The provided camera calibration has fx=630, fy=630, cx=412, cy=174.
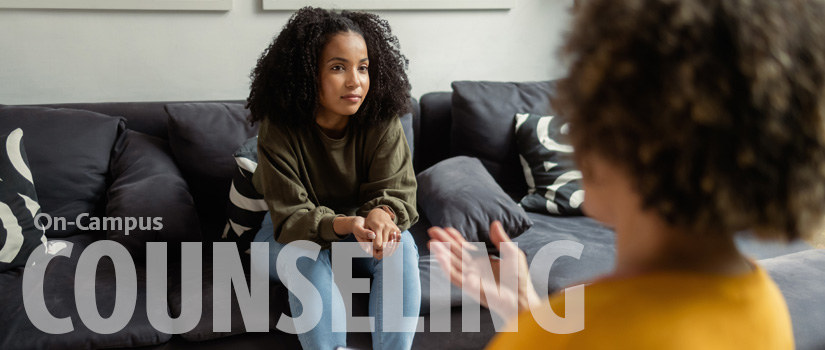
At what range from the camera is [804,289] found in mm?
1689

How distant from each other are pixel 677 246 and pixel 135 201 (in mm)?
1791

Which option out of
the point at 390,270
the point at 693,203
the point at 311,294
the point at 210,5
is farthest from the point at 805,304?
the point at 210,5

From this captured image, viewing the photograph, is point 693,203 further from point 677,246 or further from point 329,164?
point 329,164

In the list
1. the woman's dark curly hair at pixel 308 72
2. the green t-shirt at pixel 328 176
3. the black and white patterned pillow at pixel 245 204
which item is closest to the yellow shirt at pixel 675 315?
the green t-shirt at pixel 328 176

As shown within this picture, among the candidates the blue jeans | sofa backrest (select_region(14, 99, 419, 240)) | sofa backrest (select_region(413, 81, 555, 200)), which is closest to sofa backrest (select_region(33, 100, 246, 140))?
sofa backrest (select_region(14, 99, 419, 240))

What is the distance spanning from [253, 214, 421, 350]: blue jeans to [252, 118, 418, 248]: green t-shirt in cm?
7

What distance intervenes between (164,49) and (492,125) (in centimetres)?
133

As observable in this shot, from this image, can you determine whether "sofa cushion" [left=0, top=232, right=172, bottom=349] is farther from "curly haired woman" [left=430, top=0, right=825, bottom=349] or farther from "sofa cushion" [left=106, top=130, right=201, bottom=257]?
"curly haired woman" [left=430, top=0, right=825, bottom=349]

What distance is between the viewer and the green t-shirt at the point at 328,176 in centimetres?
168

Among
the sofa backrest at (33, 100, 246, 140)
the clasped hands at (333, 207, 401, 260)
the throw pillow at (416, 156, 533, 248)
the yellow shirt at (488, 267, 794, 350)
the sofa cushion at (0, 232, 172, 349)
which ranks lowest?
the sofa cushion at (0, 232, 172, 349)

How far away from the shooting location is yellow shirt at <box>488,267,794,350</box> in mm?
521

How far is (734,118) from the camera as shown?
0.50 metres

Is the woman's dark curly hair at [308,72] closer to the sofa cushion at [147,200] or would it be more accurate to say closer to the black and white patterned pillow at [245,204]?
the black and white patterned pillow at [245,204]

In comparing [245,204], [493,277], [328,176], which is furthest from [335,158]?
[493,277]
